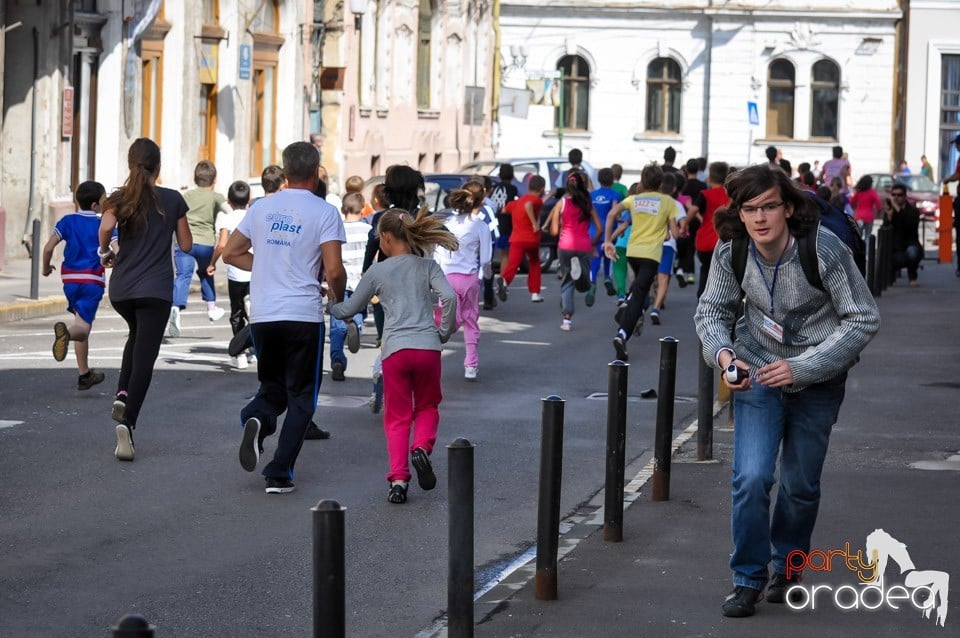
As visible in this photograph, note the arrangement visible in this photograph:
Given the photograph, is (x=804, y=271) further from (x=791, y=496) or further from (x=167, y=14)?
(x=167, y=14)

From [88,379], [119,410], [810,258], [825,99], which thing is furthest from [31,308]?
[825,99]

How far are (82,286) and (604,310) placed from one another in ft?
31.9

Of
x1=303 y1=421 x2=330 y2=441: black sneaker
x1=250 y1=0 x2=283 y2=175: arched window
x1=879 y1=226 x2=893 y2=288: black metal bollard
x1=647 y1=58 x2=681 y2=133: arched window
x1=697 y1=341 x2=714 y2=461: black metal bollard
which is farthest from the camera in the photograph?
x1=647 y1=58 x2=681 y2=133: arched window

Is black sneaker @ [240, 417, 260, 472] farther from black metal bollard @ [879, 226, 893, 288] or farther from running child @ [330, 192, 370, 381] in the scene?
black metal bollard @ [879, 226, 893, 288]

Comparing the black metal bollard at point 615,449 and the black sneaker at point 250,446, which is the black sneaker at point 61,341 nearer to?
the black sneaker at point 250,446

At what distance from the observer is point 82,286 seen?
12.6m

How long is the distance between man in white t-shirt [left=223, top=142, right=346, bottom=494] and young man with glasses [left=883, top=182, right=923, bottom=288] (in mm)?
18463

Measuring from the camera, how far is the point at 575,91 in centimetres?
5947

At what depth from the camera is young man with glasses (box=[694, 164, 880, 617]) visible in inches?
249

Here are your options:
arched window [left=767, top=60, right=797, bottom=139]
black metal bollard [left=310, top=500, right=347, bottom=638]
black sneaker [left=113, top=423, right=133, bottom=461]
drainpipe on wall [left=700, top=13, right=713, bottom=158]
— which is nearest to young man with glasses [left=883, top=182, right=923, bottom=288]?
black sneaker [left=113, top=423, right=133, bottom=461]

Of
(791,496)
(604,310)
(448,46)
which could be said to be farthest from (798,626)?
(448,46)

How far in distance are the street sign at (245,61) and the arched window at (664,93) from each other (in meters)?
29.5

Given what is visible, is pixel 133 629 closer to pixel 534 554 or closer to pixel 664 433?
pixel 534 554

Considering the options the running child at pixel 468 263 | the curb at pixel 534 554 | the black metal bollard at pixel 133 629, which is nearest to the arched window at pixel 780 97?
the running child at pixel 468 263
